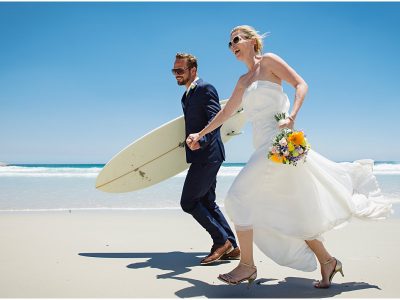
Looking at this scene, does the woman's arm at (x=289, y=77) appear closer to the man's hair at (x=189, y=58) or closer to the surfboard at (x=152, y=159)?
the man's hair at (x=189, y=58)

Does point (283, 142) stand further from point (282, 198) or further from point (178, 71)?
point (178, 71)

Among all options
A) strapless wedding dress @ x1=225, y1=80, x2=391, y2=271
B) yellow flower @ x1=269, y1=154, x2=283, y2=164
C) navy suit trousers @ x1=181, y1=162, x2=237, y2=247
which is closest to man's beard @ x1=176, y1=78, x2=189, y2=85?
navy suit trousers @ x1=181, y1=162, x2=237, y2=247

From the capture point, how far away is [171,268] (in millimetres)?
3543

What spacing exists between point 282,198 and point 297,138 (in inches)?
18.0

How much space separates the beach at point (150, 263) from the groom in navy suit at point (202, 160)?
17 cm

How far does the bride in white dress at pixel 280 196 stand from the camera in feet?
8.80

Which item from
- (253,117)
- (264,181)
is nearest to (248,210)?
(264,181)

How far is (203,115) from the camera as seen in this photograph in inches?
Result: 147

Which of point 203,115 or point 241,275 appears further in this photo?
point 203,115

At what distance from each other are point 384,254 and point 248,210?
2023 mm

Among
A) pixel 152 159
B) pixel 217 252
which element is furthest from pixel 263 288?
pixel 152 159

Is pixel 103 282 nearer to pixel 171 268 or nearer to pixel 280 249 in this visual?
pixel 171 268

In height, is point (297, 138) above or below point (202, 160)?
below

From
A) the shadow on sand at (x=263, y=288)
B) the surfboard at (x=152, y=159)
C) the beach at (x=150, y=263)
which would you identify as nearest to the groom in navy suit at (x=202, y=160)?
the beach at (x=150, y=263)
